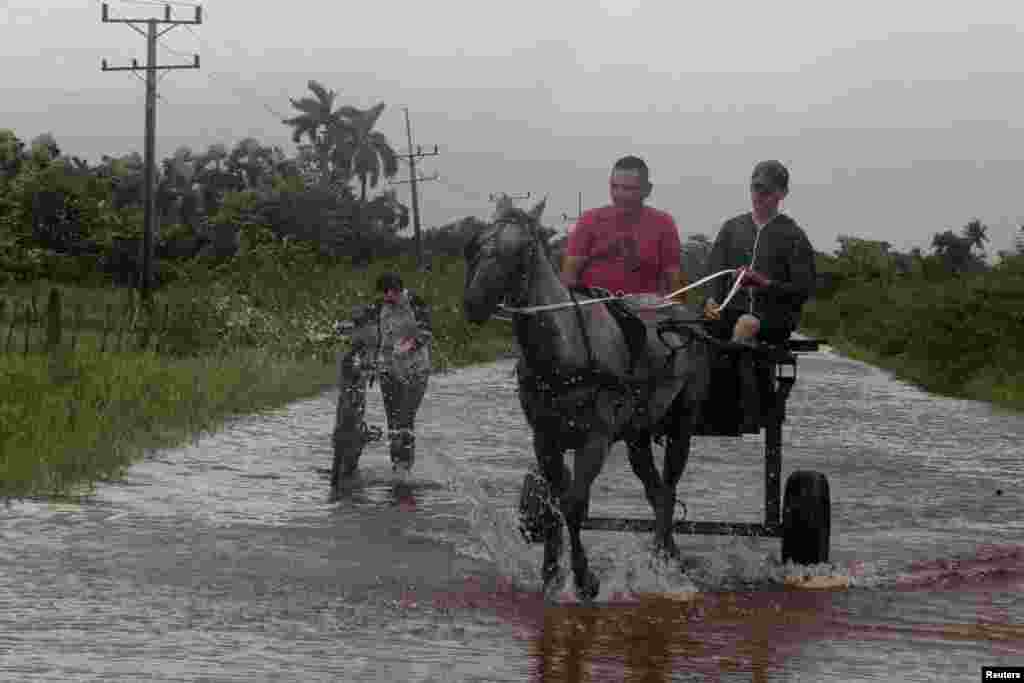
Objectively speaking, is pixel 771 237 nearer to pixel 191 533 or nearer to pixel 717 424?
pixel 717 424

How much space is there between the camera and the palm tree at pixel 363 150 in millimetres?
117438

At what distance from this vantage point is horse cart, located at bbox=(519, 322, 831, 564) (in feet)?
34.8

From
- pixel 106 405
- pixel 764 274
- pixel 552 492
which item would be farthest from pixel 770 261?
pixel 106 405

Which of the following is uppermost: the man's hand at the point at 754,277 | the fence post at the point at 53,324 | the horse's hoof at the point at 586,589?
the man's hand at the point at 754,277

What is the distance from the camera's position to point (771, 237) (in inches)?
416

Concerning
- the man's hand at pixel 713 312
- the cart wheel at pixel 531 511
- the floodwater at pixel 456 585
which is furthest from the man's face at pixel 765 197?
the floodwater at pixel 456 585

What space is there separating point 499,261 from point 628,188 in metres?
1.37

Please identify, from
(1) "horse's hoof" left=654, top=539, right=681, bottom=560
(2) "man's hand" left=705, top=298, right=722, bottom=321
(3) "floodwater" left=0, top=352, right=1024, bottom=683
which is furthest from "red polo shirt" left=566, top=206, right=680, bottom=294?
(3) "floodwater" left=0, top=352, right=1024, bottom=683

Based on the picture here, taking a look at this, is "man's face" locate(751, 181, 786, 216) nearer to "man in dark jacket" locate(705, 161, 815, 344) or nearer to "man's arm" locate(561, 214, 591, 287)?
"man in dark jacket" locate(705, 161, 815, 344)

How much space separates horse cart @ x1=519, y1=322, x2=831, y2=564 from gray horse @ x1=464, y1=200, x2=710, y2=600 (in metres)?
0.75

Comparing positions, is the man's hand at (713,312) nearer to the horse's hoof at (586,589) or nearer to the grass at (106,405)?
the horse's hoof at (586,589)

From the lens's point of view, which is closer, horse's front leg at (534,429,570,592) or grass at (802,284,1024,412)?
A: horse's front leg at (534,429,570,592)

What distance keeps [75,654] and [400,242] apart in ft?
312

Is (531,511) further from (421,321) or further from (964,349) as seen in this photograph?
(964,349)
